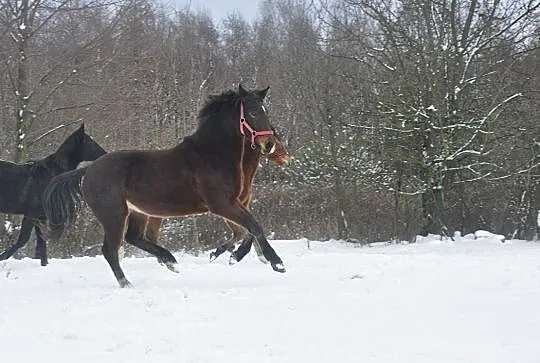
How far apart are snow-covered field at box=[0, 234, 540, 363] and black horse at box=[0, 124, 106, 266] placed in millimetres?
2070

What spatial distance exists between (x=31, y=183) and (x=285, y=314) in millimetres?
6332

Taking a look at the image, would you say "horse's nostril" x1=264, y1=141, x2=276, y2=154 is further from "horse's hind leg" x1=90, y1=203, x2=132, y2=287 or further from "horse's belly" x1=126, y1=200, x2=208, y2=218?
"horse's hind leg" x1=90, y1=203, x2=132, y2=287

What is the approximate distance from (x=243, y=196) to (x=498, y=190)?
9517mm

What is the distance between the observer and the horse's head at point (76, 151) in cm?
1019

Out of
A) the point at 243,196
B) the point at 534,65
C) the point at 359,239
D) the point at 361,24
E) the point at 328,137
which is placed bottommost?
the point at 359,239

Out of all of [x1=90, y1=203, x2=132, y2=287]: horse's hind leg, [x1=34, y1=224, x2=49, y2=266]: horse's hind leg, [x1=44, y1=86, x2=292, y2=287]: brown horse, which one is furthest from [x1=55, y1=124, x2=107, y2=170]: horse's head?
[x1=90, y1=203, x2=132, y2=287]: horse's hind leg

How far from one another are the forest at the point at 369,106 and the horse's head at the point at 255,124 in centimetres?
774

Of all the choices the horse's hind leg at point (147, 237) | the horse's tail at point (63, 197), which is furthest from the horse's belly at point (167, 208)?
the horse's tail at point (63, 197)

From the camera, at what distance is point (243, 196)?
782 cm

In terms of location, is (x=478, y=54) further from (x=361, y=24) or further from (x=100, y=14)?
(x=100, y=14)

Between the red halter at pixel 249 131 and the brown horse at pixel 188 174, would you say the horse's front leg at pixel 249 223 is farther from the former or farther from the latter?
the red halter at pixel 249 131

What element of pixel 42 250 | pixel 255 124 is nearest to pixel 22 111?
pixel 42 250

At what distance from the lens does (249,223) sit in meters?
7.10

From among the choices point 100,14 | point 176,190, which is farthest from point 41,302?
point 100,14
